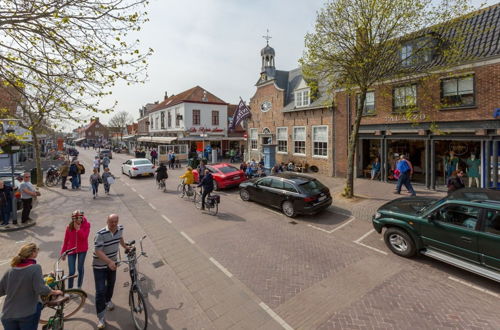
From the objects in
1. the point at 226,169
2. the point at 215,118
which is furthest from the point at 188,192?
the point at 215,118

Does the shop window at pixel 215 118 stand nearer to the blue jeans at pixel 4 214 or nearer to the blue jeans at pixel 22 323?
the blue jeans at pixel 4 214

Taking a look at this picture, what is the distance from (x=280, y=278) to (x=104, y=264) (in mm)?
3314

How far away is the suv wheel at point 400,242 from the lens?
566 cm

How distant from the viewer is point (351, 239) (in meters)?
7.02

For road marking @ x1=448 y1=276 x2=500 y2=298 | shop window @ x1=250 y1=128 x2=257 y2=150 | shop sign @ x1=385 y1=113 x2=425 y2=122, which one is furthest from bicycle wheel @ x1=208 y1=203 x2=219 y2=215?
shop window @ x1=250 y1=128 x2=257 y2=150

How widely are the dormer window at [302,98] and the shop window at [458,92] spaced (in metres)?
8.22

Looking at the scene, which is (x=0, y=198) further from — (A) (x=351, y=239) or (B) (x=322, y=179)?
(B) (x=322, y=179)

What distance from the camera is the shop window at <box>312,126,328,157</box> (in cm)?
1638

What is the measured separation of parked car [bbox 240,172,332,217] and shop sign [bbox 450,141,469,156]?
8172 mm

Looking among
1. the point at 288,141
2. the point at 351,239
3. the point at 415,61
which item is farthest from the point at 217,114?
the point at 351,239

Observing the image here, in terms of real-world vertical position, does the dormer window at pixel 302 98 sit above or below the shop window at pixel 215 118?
below

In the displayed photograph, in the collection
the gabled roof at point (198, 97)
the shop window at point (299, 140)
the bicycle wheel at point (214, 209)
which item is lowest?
the bicycle wheel at point (214, 209)

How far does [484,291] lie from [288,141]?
15.5 metres


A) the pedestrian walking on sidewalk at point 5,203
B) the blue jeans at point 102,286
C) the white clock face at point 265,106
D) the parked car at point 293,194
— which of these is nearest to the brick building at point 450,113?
the parked car at point 293,194
